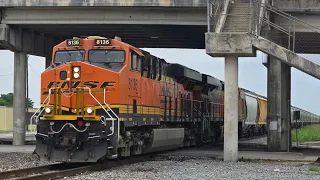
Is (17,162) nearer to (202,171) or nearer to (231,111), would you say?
(202,171)

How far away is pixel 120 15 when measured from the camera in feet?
78.8

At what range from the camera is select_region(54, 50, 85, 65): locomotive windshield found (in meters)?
15.3

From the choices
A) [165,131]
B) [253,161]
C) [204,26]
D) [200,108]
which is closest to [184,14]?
[204,26]

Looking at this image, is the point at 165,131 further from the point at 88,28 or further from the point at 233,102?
the point at 88,28

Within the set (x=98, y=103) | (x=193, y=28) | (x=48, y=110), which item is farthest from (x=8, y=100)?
(x=98, y=103)

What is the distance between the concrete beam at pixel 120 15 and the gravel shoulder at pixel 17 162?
797 centimetres

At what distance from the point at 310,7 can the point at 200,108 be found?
7.60m

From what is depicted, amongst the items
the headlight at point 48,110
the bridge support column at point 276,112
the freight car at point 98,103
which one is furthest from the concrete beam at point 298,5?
the headlight at point 48,110

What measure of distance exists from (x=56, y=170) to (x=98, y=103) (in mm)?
2360

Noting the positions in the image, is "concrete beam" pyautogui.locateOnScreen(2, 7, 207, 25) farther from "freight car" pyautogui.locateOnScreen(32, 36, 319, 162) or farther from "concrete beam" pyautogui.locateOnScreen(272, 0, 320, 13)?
"freight car" pyautogui.locateOnScreen(32, 36, 319, 162)

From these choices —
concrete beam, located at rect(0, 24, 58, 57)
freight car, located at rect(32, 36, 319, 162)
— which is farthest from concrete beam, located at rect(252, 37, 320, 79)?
concrete beam, located at rect(0, 24, 58, 57)

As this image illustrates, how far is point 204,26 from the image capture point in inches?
950

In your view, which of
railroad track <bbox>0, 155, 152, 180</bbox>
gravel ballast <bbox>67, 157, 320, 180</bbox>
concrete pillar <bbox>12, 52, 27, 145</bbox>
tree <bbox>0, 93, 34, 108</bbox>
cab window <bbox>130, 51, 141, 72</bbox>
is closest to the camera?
railroad track <bbox>0, 155, 152, 180</bbox>

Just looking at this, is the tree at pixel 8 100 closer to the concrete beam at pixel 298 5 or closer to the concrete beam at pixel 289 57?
the concrete beam at pixel 298 5
